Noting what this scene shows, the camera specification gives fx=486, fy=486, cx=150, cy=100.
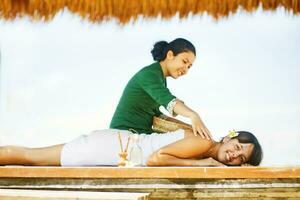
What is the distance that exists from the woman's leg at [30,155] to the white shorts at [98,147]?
5 centimetres

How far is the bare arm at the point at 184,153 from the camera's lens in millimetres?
2732

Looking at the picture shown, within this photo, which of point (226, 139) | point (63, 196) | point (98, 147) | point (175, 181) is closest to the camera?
point (63, 196)

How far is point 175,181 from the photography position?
2.66m

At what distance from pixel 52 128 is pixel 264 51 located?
1.34m

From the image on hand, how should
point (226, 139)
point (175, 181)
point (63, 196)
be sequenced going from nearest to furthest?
point (63, 196)
point (175, 181)
point (226, 139)

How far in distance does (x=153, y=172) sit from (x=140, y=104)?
0.46 m

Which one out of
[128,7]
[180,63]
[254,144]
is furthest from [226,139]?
[128,7]

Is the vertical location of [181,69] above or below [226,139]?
above

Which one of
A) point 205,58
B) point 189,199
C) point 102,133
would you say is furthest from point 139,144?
point 205,58

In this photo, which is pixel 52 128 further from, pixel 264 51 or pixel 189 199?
pixel 264 51

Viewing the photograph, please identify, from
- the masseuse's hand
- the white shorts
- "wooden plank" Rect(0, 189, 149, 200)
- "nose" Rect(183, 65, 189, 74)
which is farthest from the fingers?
"wooden plank" Rect(0, 189, 149, 200)

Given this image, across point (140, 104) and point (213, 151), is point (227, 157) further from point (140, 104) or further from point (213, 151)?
point (140, 104)

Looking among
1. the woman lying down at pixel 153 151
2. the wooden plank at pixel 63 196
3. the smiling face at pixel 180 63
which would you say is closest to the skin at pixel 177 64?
the smiling face at pixel 180 63

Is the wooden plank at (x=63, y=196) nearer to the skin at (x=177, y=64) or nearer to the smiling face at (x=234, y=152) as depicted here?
the smiling face at (x=234, y=152)
